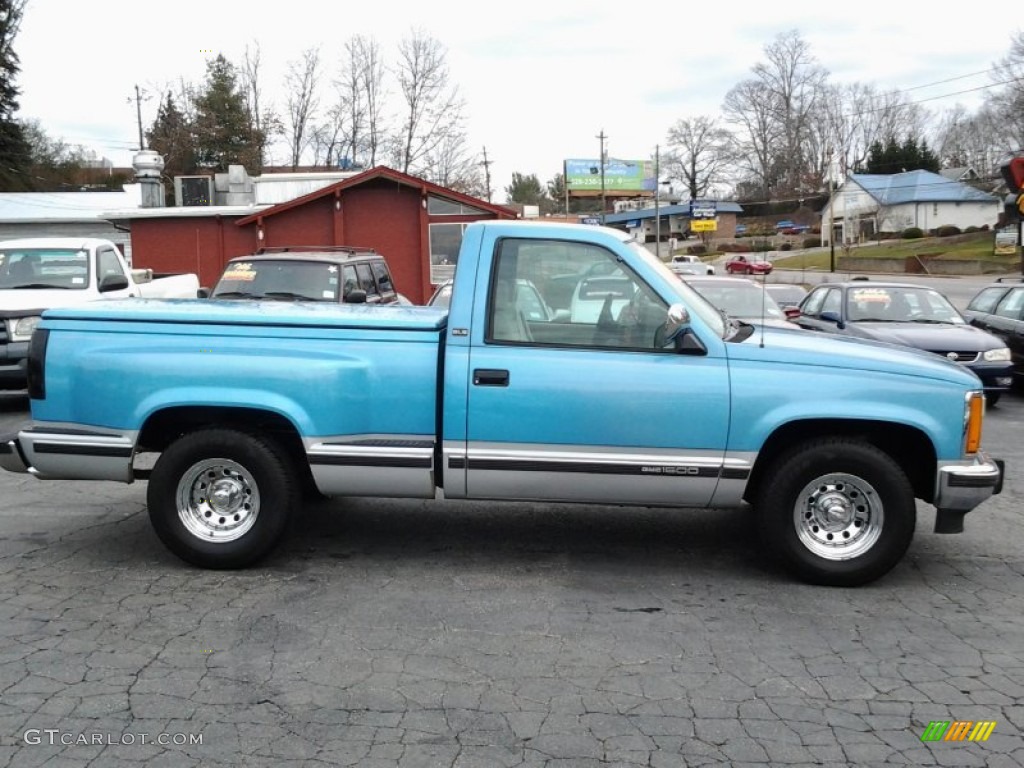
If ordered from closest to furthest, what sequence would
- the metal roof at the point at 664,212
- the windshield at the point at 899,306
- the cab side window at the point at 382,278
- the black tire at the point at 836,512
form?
the black tire at the point at 836,512 < the windshield at the point at 899,306 < the cab side window at the point at 382,278 < the metal roof at the point at 664,212

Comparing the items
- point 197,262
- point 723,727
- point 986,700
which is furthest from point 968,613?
point 197,262

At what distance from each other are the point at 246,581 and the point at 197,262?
61.4ft

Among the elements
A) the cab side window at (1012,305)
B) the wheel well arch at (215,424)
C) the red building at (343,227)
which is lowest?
the wheel well arch at (215,424)

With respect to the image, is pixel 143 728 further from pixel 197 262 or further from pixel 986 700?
pixel 197 262

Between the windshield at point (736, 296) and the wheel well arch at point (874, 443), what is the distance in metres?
6.34

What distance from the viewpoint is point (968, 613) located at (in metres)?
4.88

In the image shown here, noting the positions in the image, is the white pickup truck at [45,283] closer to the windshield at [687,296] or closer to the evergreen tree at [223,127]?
the windshield at [687,296]

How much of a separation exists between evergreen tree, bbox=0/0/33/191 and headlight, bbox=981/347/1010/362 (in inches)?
1887

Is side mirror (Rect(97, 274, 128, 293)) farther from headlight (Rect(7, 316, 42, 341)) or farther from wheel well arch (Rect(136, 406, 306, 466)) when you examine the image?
wheel well arch (Rect(136, 406, 306, 466))

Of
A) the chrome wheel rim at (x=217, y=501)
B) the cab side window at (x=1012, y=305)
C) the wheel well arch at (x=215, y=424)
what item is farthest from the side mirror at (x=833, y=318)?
the chrome wheel rim at (x=217, y=501)

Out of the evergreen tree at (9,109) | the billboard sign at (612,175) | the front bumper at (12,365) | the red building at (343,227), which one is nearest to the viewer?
the front bumper at (12,365)

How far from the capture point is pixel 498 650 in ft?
14.2

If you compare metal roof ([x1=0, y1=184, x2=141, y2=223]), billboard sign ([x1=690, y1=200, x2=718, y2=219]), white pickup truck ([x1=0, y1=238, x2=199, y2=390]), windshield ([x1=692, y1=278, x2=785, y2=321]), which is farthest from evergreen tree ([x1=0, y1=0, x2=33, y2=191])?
billboard sign ([x1=690, y1=200, x2=718, y2=219])

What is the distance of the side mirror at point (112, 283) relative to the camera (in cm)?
1177
